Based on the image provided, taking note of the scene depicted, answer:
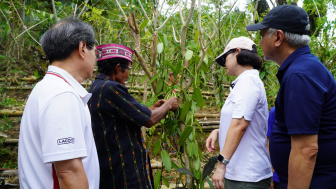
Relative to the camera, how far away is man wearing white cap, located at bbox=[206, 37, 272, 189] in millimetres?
1314

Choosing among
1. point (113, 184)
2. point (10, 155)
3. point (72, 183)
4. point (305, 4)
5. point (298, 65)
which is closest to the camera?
point (72, 183)

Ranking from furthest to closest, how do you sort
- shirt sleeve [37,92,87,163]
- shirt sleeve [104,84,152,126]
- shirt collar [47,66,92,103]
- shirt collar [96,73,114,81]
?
shirt collar [96,73,114,81], shirt sleeve [104,84,152,126], shirt collar [47,66,92,103], shirt sleeve [37,92,87,163]

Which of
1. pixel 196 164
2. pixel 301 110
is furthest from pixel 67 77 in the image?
pixel 196 164

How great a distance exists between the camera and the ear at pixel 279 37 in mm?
1015

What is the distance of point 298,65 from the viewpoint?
93 cm

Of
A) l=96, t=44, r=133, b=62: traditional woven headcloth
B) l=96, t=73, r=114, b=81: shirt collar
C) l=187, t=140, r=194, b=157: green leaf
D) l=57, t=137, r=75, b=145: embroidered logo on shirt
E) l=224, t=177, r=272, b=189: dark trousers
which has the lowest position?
l=224, t=177, r=272, b=189: dark trousers

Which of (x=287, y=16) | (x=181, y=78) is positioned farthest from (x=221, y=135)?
(x=287, y=16)

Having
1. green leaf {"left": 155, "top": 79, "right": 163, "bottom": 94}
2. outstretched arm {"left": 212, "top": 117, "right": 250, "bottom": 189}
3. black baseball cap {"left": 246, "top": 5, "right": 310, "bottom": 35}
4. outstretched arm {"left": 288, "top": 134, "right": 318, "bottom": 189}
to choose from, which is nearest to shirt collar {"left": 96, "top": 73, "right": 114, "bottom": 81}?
green leaf {"left": 155, "top": 79, "right": 163, "bottom": 94}

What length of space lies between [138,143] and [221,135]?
0.43 meters

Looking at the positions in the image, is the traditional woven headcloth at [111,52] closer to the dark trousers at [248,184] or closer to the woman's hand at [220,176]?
the woman's hand at [220,176]

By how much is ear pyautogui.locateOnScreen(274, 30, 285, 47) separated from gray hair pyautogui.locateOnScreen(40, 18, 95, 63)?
655 mm

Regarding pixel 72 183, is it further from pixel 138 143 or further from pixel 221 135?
pixel 221 135

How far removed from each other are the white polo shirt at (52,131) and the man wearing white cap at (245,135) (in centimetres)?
63

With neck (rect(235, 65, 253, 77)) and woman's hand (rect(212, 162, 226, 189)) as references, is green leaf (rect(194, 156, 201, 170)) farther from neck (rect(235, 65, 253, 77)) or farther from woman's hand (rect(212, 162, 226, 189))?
neck (rect(235, 65, 253, 77))
